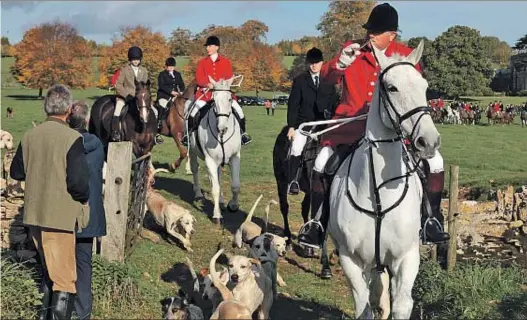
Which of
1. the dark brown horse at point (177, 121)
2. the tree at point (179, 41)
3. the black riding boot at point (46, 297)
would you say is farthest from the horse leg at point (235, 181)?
the tree at point (179, 41)

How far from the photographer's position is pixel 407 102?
4.84 meters

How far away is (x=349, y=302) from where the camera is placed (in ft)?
29.5

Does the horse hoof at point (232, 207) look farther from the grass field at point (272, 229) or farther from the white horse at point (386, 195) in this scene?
the white horse at point (386, 195)

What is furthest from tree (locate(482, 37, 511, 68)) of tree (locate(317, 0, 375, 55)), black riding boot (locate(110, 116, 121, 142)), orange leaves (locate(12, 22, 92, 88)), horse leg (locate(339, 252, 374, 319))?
horse leg (locate(339, 252, 374, 319))

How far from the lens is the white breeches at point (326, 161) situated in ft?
20.1

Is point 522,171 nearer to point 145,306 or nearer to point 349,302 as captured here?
point 349,302

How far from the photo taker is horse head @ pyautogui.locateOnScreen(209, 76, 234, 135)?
478 inches

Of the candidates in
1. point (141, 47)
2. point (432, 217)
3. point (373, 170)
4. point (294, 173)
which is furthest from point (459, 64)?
point (373, 170)

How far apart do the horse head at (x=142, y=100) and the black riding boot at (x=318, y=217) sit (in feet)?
25.2

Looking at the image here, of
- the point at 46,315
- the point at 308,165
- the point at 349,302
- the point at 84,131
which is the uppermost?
the point at 84,131

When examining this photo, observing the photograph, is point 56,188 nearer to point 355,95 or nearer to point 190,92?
point 355,95

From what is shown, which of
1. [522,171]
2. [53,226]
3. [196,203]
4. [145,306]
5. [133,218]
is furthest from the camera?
[522,171]

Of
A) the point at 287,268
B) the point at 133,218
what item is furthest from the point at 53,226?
the point at 287,268

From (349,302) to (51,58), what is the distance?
72.6 meters
